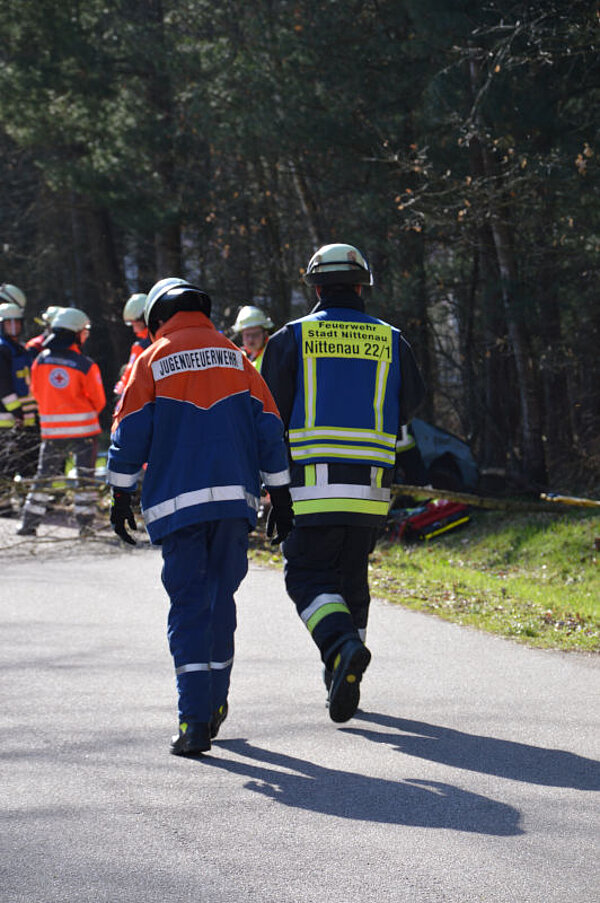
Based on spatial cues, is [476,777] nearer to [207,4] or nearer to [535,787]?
[535,787]

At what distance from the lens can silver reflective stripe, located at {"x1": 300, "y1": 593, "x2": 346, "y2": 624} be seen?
5.95 m

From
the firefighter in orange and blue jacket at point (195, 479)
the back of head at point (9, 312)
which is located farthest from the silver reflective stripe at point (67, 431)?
the firefighter in orange and blue jacket at point (195, 479)

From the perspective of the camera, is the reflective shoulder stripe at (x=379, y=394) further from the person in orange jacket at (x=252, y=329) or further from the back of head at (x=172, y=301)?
the person in orange jacket at (x=252, y=329)

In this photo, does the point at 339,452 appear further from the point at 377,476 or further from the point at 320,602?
the point at 320,602

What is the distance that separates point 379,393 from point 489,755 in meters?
1.85

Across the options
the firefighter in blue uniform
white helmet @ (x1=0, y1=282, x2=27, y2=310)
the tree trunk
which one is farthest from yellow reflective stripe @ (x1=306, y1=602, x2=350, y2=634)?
white helmet @ (x1=0, y1=282, x2=27, y2=310)

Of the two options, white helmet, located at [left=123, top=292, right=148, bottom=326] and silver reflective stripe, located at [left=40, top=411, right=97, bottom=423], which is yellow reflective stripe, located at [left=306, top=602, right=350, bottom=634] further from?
white helmet, located at [left=123, top=292, right=148, bottom=326]

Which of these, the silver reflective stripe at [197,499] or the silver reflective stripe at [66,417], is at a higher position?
the silver reflective stripe at [66,417]

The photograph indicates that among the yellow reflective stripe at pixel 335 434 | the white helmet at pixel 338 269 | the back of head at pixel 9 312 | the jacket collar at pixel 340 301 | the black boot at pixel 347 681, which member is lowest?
the black boot at pixel 347 681

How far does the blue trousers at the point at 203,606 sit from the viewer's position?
5.47m

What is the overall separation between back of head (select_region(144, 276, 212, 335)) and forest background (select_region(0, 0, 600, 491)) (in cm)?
691

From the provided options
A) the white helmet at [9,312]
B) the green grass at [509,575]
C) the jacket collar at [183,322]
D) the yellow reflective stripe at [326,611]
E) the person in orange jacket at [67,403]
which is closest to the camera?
the jacket collar at [183,322]

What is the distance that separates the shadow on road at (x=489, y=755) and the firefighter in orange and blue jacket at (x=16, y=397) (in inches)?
374

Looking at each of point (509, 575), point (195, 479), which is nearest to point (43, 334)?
point (509, 575)
